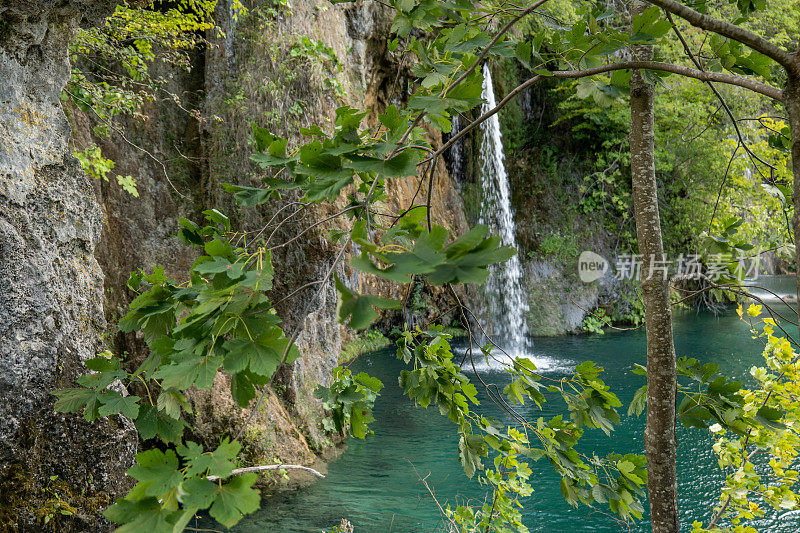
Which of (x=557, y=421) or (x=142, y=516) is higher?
(x=142, y=516)

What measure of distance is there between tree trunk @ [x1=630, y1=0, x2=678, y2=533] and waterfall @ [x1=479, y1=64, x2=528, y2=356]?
34.7ft

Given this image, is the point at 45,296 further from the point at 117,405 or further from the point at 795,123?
the point at 795,123

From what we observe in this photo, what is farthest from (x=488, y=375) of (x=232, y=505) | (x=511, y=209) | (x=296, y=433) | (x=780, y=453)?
(x=232, y=505)

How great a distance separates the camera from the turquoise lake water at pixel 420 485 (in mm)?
4168

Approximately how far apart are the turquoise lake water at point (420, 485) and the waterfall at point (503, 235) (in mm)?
4028

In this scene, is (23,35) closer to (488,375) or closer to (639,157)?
(639,157)

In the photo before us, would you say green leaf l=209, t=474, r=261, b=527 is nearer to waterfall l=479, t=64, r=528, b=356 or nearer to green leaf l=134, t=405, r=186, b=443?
green leaf l=134, t=405, r=186, b=443

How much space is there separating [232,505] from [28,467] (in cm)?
256

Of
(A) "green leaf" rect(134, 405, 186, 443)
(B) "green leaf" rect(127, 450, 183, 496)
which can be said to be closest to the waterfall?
(A) "green leaf" rect(134, 405, 186, 443)

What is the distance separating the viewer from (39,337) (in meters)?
2.60

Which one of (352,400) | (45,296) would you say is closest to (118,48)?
(45,296)

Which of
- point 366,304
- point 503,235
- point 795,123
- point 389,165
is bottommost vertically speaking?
point 366,304

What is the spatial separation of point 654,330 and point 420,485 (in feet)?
12.5

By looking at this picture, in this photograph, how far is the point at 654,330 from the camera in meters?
1.69
